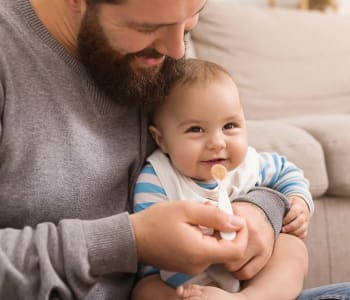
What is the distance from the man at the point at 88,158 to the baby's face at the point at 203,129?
0.06 m

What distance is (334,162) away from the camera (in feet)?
5.35

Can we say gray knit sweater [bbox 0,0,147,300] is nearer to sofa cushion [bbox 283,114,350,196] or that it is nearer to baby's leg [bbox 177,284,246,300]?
baby's leg [bbox 177,284,246,300]

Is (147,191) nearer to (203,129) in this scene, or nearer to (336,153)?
(203,129)

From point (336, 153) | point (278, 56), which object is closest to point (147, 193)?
point (336, 153)

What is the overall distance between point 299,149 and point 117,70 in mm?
772

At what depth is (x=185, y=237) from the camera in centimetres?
80

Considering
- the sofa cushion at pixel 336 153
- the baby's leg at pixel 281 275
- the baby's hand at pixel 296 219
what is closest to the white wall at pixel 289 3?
the sofa cushion at pixel 336 153

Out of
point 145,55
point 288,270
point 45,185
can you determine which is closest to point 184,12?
point 145,55

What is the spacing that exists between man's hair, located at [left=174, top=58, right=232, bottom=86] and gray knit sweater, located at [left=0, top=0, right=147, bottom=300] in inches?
6.8

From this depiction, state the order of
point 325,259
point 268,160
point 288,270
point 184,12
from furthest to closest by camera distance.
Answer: point 325,259 → point 268,160 → point 288,270 → point 184,12

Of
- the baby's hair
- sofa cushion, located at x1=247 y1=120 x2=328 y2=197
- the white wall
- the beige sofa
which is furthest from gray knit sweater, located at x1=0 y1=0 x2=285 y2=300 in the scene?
the white wall

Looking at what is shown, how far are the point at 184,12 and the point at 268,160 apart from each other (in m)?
0.44

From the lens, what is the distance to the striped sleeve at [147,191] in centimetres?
106

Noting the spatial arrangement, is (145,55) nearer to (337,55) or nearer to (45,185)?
(45,185)
